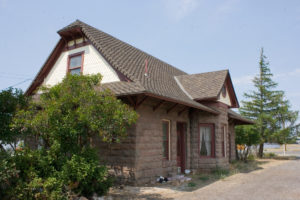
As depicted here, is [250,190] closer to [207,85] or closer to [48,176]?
[48,176]

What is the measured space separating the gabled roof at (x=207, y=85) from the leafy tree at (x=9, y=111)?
859cm

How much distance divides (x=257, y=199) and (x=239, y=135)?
45.1ft

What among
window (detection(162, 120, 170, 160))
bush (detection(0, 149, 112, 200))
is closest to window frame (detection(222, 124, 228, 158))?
window (detection(162, 120, 170, 160))

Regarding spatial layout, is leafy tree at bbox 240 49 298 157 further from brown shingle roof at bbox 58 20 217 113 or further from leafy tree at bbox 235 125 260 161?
brown shingle roof at bbox 58 20 217 113

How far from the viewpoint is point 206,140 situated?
13.4 meters

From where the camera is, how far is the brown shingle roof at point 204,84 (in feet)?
43.6

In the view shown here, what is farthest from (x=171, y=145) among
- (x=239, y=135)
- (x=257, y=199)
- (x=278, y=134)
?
(x=278, y=134)

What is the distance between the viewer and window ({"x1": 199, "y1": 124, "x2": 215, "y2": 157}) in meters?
13.2

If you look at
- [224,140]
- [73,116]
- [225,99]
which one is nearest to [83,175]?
[73,116]

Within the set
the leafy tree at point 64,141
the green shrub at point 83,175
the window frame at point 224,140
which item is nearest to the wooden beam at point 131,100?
the leafy tree at point 64,141

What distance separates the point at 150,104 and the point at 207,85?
512 cm

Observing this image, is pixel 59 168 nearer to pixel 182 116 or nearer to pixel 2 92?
pixel 2 92

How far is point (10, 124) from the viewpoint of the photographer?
661 cm

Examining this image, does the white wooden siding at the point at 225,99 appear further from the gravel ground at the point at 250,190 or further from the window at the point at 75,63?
the window at the point at 75,63
